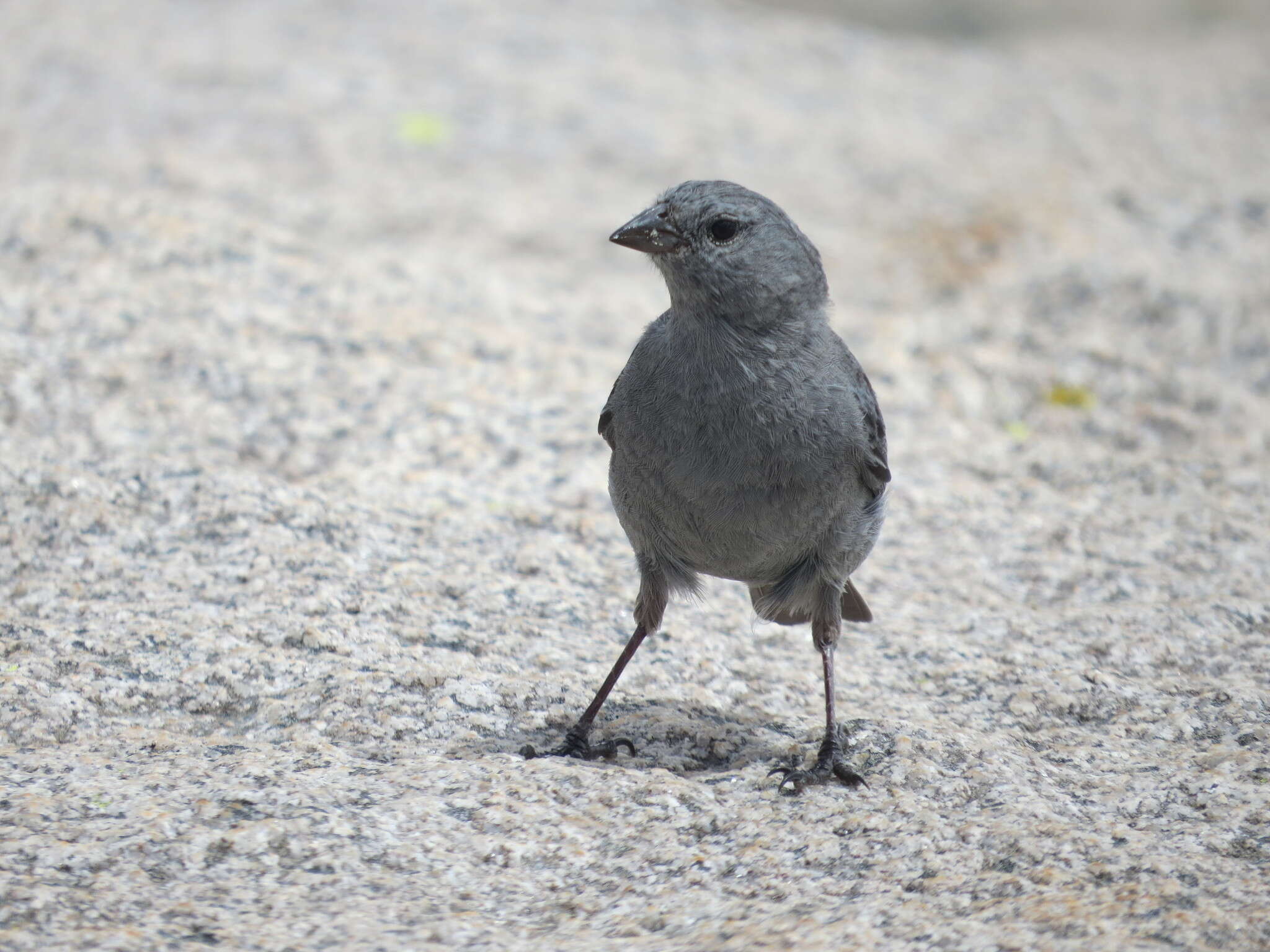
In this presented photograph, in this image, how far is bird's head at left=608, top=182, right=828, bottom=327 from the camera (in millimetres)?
3666

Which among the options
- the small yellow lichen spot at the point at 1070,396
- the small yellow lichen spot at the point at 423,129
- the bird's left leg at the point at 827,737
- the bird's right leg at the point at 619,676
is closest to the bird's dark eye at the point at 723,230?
the bird's right leg at the point at 619,676

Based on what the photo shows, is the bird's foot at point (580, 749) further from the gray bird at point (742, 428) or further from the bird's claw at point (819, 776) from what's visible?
the bird's claw at point (819, 776)

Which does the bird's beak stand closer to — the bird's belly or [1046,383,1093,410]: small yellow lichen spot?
the bird's belly

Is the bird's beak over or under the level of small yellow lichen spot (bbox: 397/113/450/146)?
under

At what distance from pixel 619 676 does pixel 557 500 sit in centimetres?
135

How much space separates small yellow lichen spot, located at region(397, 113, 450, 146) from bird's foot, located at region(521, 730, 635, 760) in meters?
5.24

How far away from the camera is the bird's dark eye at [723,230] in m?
3.67

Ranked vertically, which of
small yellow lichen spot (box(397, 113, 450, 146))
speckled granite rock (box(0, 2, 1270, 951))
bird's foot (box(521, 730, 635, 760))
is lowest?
bird's foot (box(521, 730, 635, 760))

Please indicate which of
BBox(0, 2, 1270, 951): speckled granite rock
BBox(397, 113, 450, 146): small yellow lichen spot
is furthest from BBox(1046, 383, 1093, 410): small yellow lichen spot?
BBox(397, 113, 450, 146): small yellow lichen spot

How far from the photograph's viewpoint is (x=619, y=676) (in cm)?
394

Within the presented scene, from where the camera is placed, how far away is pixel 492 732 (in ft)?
11.9

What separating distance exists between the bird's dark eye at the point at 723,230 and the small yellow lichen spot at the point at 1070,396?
10.1 ft

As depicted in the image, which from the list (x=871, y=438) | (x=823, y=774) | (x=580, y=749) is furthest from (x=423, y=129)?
(x=823, y=774)

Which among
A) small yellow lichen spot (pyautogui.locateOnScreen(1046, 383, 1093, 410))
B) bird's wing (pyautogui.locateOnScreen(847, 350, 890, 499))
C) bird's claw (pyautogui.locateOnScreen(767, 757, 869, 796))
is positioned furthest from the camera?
small yellow lichen spot (pyautogui.locateOnScreen(1046, 383, 1093, 410))
